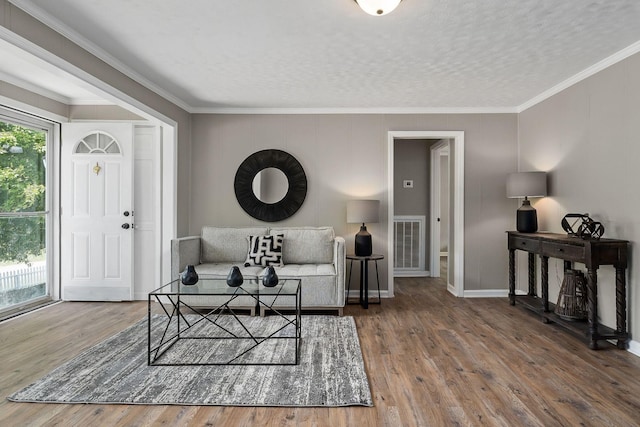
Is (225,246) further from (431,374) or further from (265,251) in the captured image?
(431,374)

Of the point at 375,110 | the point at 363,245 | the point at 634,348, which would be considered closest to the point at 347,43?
the point at 375,110

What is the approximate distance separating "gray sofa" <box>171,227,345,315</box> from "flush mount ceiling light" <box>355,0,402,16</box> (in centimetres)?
223

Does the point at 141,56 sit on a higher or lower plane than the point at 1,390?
higher

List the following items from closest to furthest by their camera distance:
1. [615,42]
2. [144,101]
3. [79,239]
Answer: [615,42] → [144,101] → [79,239]

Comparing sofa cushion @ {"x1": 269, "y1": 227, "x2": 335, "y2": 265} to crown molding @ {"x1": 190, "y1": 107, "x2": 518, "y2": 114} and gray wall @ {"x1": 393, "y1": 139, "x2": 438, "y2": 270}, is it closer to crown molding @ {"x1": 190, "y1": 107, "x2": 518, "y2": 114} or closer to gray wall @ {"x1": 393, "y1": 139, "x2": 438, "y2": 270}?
crown molding @ {"x1": 190, "y1": 107, "x2": 518, "y2": 114}

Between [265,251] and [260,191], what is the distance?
0.91 meters

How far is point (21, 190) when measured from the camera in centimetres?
388

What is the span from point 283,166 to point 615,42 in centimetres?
335

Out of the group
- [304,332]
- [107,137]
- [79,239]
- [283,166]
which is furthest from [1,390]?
[283,166]

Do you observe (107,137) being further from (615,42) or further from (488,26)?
(615,42)

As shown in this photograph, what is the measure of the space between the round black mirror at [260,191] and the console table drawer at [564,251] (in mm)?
2681

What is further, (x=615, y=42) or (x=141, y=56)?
(x=141, y=56)

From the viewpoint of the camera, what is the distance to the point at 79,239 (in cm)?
426

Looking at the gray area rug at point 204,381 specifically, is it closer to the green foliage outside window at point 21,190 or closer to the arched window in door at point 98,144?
the green foliage outside window at point 21,190
